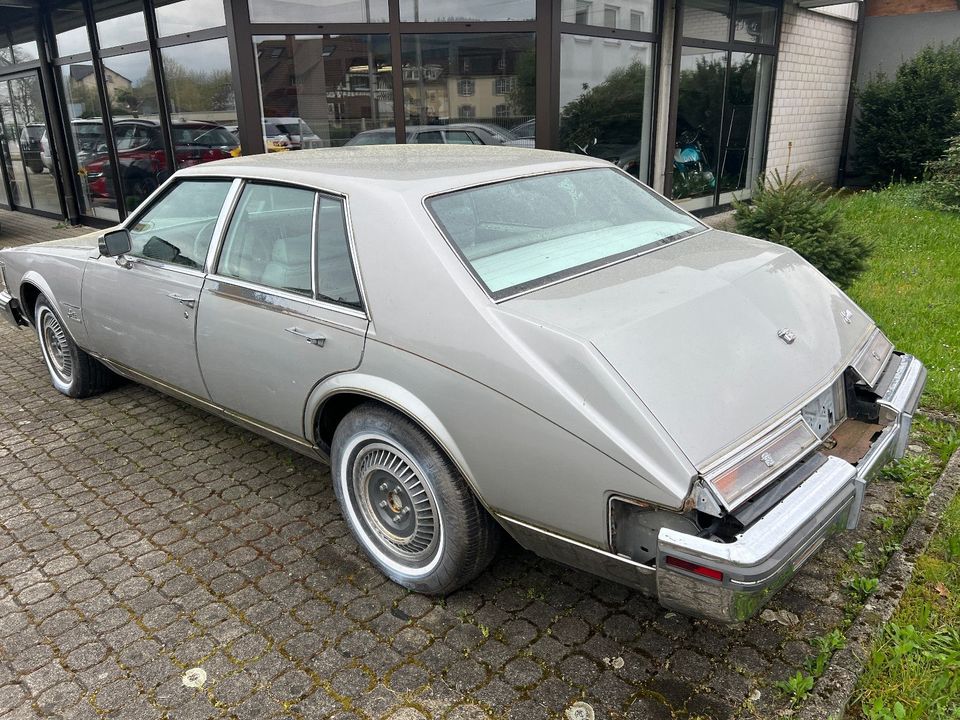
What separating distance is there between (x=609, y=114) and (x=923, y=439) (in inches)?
251

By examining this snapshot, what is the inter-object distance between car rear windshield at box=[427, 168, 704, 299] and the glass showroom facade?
5.17 meters

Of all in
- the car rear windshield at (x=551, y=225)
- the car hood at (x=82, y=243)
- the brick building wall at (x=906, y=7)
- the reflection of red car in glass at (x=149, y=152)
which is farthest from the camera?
the brick building wall at (x=906, y=7)

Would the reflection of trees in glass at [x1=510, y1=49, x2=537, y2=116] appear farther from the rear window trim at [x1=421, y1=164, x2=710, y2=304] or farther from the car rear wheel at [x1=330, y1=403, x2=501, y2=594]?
the car rear wheel at [x1=330, y1=403, x2=501, y2=594]

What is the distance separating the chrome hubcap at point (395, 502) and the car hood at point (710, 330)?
0.81m

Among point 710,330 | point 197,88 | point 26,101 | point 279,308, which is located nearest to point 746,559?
point 710,330

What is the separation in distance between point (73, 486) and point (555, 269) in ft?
9.29

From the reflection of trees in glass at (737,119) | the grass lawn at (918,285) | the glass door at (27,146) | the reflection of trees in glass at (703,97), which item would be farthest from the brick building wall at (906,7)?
the glass door at (27,146)

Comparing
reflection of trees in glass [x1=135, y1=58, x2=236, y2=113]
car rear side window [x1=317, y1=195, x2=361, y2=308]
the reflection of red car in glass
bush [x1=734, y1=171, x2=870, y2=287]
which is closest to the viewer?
car rear side window [x1=317, y1=195, x2=361, y2=308]

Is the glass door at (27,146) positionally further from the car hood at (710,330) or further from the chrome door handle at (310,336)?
the car hood at (710,330)

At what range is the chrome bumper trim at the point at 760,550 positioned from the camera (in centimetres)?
207

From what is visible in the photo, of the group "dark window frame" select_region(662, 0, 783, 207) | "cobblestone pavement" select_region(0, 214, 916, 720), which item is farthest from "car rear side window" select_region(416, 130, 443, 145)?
"cobblestone pavement" select_region(0, 214, 916, 720)

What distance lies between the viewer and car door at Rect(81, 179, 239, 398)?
3674 millimetres

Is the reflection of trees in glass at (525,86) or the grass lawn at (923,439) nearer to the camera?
the grass lawn at (923,439)

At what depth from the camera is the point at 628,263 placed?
309cm
